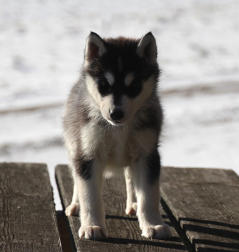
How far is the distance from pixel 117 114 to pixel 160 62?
24.2 feet

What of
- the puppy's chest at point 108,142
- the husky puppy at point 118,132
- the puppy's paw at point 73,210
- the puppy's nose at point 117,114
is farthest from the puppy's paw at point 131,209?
the puppy's nose at point 117,114

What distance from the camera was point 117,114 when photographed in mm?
3568

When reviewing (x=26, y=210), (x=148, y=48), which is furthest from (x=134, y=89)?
(x=26, y=210)

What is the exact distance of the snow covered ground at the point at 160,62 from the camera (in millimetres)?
7805

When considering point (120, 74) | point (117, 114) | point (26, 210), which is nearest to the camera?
point (117, 114)

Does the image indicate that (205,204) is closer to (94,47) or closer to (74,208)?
(74,208)

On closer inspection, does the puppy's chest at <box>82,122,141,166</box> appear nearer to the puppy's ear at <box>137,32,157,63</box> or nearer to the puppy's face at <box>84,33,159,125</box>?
the puppy's face at <box>84,33,159,125</box>

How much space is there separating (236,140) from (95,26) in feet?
14.7

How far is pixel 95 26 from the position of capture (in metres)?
11.7

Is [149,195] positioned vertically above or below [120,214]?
above

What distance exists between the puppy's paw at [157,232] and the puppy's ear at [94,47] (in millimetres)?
1120

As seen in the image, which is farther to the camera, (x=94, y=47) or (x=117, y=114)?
(x=94, y=47)

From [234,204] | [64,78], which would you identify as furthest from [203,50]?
[234,204]

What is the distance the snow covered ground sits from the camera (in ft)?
25.6
